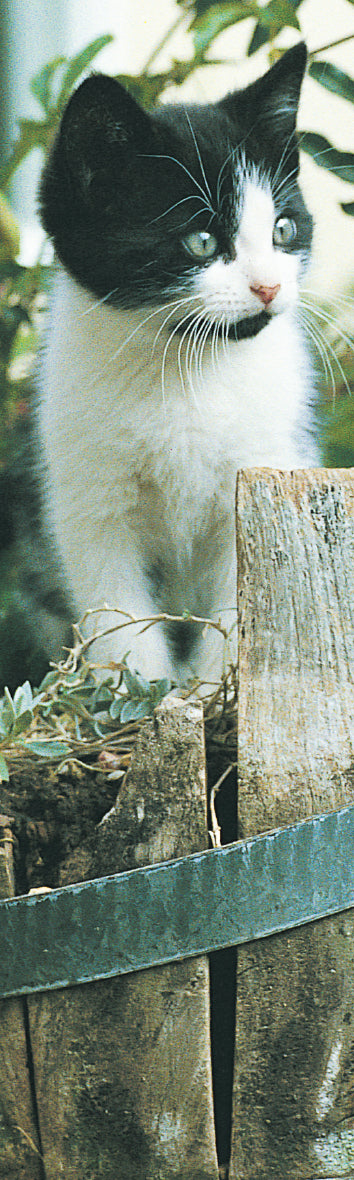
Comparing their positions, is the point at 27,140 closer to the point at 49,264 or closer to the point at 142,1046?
the point at 49,264

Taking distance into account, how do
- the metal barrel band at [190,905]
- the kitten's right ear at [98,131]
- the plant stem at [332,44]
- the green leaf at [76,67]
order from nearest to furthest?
the metal barrel band at [190,905]
the kitten's right ear at [98,131]
the plant stem at [332,44]
the green leaf at [76,67]

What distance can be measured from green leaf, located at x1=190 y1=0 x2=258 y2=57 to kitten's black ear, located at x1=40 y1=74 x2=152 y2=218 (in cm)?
69

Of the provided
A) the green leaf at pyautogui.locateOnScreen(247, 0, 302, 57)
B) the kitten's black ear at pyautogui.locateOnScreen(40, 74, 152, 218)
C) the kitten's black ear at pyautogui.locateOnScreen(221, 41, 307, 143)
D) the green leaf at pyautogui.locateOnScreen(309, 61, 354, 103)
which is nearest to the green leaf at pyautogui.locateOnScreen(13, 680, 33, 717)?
the kitten's black ear at pyautogui.locateOnScreen(40, 74, 152, 218)

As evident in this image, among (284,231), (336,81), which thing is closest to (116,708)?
(284,231)

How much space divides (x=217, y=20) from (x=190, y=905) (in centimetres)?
145

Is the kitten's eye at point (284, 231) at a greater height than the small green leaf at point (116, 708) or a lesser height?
greater

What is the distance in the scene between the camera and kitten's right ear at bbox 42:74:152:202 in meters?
1.00

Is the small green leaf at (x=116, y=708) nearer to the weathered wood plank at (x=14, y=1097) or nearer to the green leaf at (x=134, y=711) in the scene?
the green leaf at (x=134, y=711)

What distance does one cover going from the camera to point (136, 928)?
688mm

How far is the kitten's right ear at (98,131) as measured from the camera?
100cm

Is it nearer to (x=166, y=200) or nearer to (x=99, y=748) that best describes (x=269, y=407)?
(x=166, y=200)

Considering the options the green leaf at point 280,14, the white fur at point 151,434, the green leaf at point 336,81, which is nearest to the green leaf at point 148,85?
the green leaf at point 280,14

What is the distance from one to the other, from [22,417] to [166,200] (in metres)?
0.77

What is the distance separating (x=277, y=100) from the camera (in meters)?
1.13
